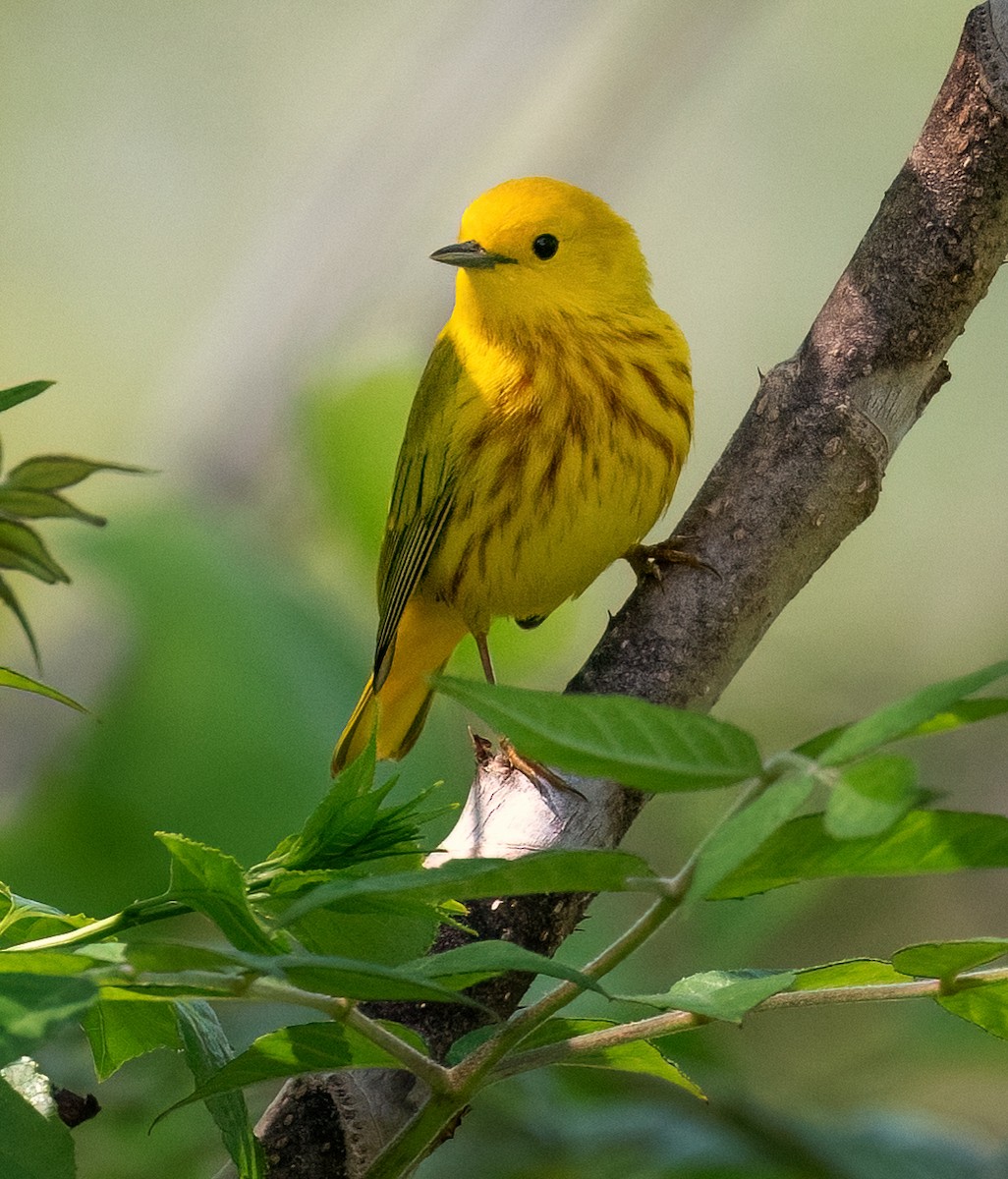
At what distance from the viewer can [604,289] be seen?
2.71m

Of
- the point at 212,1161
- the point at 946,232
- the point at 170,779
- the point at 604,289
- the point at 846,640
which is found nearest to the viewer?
the point at 946,232

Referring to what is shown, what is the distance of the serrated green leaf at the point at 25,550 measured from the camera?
689 millimetres

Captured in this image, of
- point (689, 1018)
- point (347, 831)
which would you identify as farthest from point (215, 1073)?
point (689, 1018)

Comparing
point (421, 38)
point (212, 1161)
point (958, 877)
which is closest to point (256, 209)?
point (421, 38)

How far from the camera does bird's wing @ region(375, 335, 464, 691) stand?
2.50 metres

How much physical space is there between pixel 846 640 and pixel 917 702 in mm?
5063

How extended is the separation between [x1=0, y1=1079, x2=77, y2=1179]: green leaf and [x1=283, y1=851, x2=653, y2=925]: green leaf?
18cm

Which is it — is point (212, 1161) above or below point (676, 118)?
below

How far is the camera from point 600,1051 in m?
0.87

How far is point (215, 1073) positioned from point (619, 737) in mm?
360

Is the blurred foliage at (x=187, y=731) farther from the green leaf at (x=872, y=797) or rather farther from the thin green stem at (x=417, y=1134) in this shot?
the green leaf at (x=872, y=797)

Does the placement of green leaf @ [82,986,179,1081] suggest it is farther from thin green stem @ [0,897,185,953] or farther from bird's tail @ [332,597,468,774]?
bird's tail @ [332,597,468,774]

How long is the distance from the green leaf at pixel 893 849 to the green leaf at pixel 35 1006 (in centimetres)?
32

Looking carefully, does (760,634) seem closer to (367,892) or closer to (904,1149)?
(904,1149)
